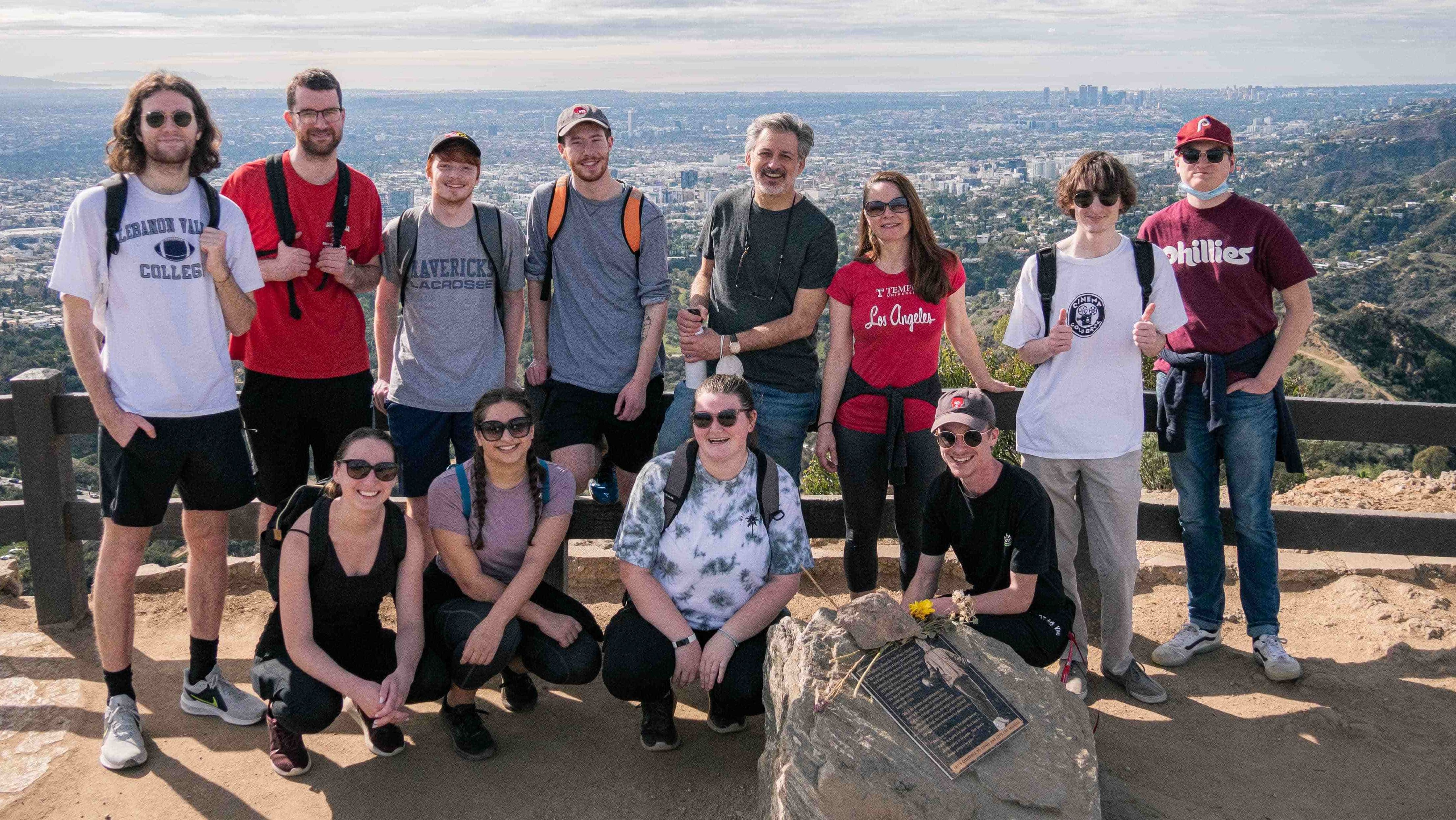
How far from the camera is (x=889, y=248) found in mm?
4508

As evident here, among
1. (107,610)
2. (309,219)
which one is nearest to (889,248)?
(309,219)

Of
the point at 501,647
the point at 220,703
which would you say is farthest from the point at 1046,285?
the point at 220,703

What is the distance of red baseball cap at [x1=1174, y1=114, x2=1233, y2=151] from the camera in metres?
4.49

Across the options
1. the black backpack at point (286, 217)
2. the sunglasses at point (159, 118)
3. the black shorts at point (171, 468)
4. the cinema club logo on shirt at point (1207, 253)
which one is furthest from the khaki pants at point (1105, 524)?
the sunglasses at point (159, 118)

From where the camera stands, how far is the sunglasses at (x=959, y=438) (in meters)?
3.83

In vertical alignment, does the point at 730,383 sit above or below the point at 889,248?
below

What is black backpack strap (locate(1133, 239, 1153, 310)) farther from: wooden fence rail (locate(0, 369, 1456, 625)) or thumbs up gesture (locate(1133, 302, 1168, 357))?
wooden fence rail (locate(0, 369, 1456, 625))

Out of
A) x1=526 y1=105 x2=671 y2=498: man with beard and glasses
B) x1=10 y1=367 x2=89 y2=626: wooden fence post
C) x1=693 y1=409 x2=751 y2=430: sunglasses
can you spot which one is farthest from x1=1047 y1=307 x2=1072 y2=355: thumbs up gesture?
→ x1=10 y1=367 x2=89 y2=626: wooden fence post

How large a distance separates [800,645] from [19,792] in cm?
287

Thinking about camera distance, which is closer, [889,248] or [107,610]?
[107,610]

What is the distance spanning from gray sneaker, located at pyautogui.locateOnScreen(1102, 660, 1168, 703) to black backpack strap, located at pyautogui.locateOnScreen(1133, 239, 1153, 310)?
1545mm

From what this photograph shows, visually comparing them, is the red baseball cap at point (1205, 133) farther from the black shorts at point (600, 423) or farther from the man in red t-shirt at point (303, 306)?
the man in red t-shirt at point (303, 306)

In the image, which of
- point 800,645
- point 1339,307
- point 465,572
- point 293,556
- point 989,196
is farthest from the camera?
point 989,196

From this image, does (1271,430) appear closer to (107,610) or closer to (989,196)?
(107,610)
